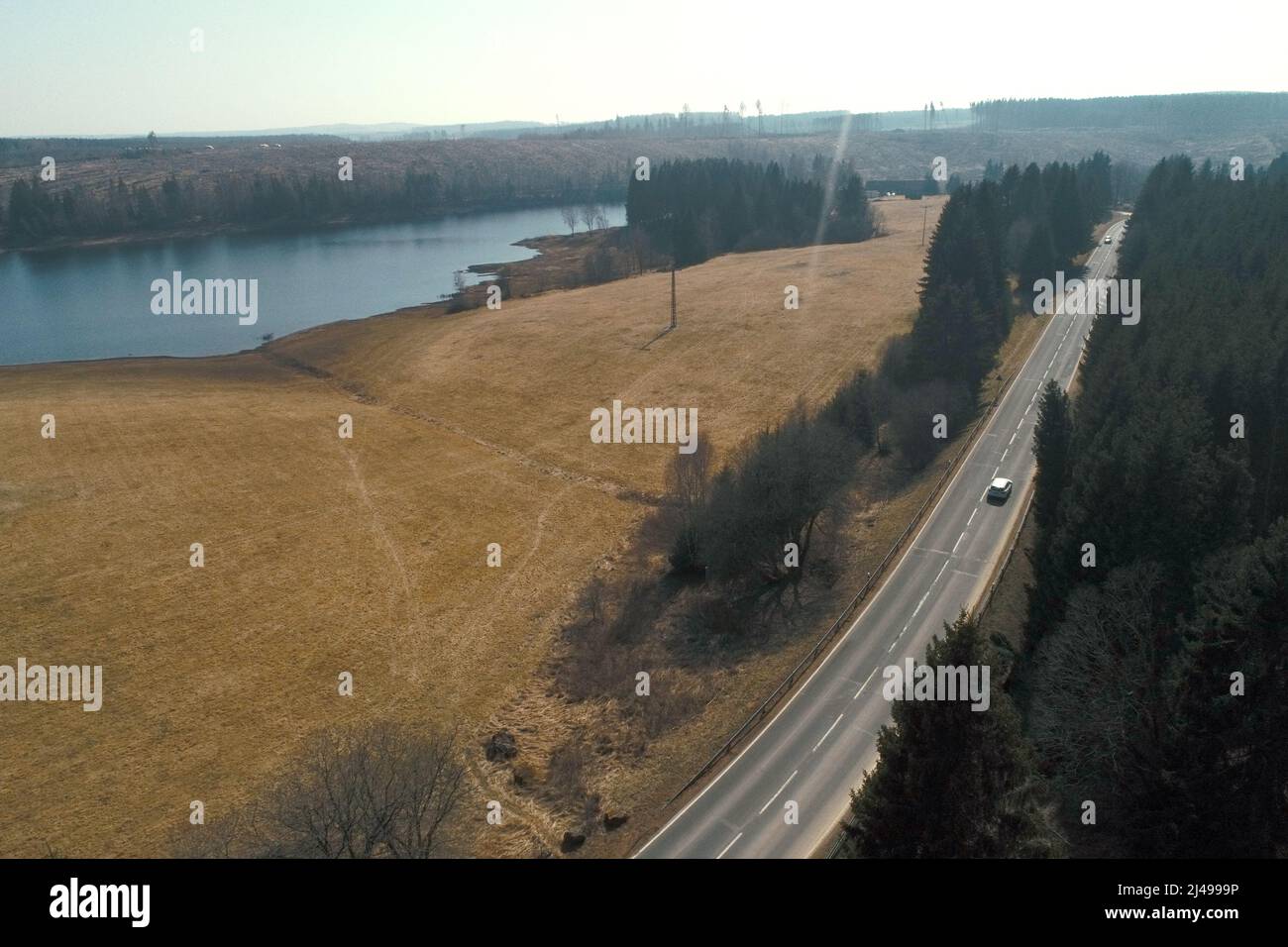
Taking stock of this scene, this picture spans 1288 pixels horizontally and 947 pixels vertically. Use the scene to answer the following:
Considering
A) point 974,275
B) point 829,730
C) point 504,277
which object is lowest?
point 829,730

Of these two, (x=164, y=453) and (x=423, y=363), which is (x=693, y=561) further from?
(x=423, y=363)

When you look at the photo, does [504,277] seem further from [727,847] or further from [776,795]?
[727,847]

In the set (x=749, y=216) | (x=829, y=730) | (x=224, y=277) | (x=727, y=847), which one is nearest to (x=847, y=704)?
(x=829, y=730)

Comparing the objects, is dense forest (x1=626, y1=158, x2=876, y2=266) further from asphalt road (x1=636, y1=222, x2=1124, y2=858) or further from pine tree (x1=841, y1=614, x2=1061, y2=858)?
pine tree (x1=841, y1=614, x2=1061, y2=858)

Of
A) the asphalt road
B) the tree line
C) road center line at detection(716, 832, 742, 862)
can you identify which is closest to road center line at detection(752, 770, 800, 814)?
the asphalt road

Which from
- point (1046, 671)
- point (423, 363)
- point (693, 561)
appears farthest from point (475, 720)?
point (423, 363)

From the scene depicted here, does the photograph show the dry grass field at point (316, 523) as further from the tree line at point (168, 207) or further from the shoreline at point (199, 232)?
the tree line at point (168, 207)

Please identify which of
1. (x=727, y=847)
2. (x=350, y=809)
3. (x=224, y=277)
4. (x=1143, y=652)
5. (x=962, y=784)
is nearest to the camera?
(x=962, y=784)
